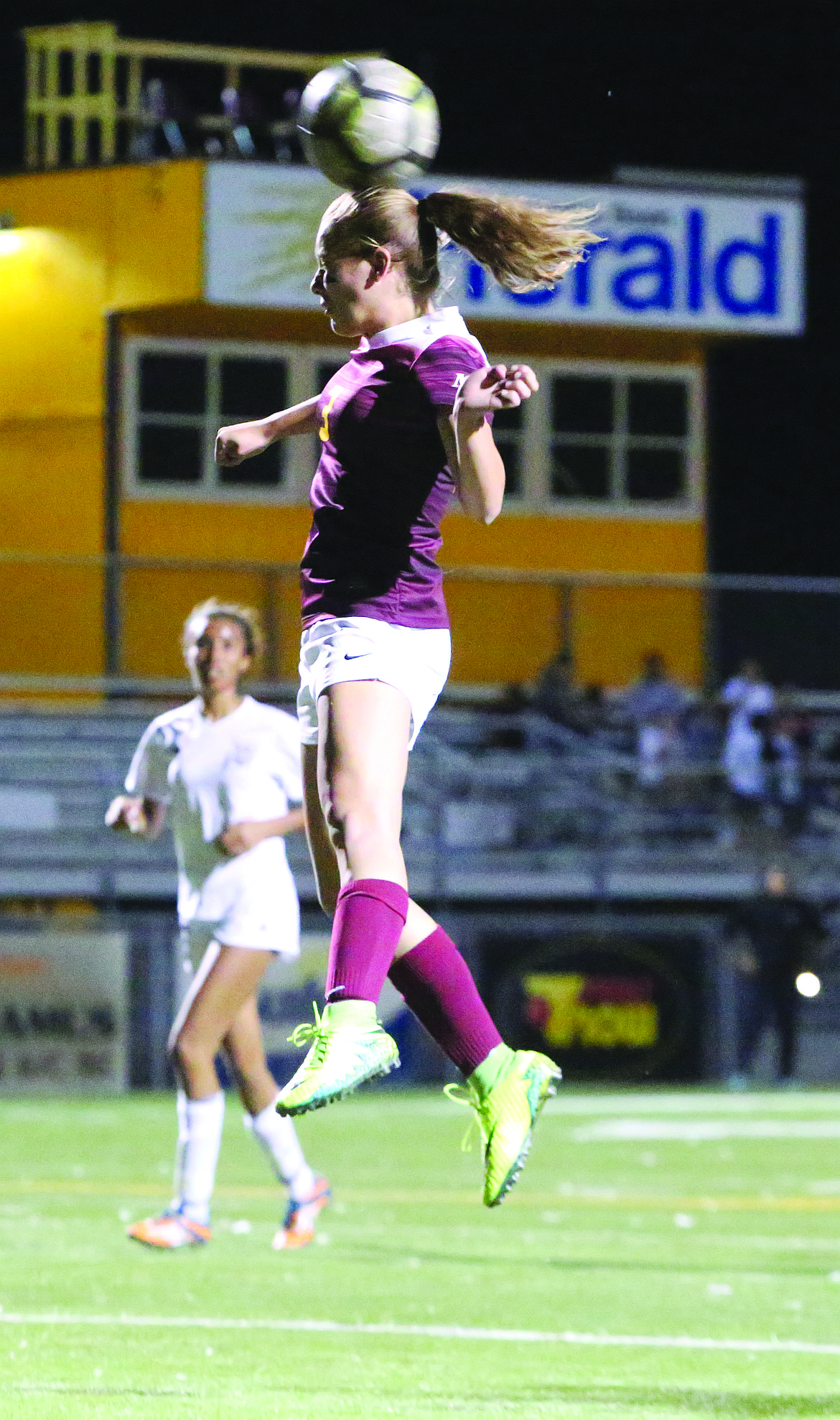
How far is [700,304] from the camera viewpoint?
86.3ft

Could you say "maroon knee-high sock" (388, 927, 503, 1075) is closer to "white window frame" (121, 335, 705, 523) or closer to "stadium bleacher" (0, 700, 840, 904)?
"stadium bleacher" (0, 700, 840, 904)

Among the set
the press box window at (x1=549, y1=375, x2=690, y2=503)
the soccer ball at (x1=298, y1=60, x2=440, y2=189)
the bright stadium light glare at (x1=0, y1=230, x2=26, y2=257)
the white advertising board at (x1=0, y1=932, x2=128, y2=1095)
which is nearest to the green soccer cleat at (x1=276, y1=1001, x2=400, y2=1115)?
the soccer ball at (x1=298, y1=60, x2=440, y2=189)

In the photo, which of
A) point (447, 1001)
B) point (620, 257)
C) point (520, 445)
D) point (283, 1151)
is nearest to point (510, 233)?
point (447, 1001)

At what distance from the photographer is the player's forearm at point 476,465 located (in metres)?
4.99

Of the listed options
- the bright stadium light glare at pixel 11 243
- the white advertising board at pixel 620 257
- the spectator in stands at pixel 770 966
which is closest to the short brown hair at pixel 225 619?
the spectator in stands at pixel 770 966

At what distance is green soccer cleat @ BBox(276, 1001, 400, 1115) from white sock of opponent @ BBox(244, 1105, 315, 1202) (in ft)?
14.1

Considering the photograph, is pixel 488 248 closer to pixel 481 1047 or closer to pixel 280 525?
pixel 481 1047

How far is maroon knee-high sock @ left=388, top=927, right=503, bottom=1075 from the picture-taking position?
17.9 ft

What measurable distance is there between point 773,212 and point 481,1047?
2183cm

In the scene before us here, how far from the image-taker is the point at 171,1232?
877cm

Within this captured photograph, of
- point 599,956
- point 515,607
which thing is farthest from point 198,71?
point 599,956

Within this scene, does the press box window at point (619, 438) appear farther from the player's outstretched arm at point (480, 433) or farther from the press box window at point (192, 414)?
the player's outstretched arm at point (480, 433)

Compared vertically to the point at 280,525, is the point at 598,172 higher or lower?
higher

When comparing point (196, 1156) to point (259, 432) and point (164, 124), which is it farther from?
point (164, 124)
